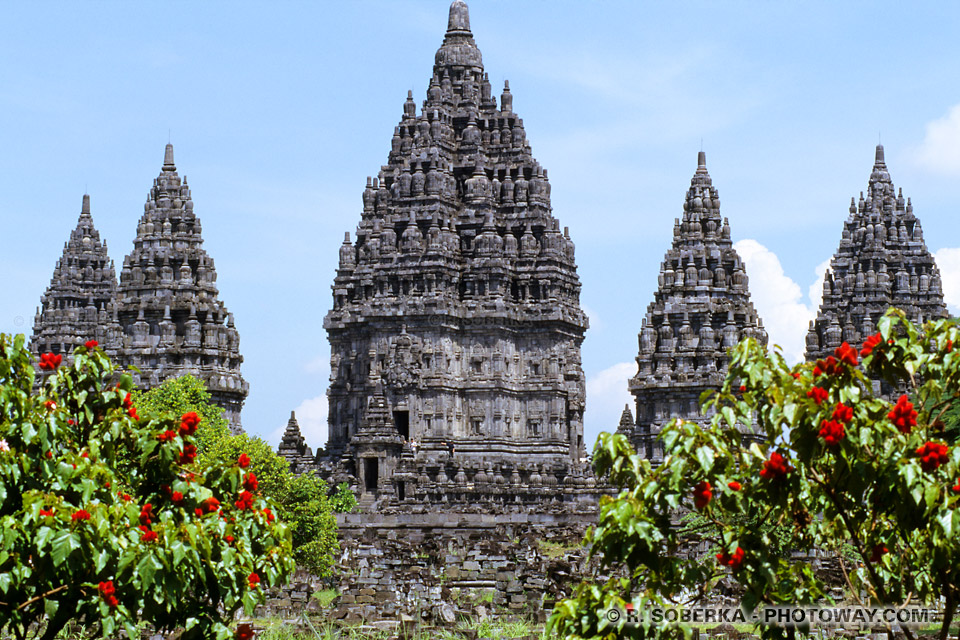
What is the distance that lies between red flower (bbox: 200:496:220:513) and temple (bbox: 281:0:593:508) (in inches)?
2473

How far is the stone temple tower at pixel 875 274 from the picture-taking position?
3954 inches

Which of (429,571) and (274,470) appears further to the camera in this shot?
(274,470)

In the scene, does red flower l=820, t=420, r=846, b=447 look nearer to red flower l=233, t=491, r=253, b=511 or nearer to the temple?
red flower l=233, t=491, r=253, b=511

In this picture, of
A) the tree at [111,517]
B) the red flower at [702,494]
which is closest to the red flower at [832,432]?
the red flower at [702,494]

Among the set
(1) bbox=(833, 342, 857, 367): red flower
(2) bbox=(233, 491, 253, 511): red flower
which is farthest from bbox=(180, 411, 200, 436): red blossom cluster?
(1) bbox=(833, 342, 857, 367): red flower

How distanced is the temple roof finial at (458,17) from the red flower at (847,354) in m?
81.2

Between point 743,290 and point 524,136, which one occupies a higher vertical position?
point 524,136

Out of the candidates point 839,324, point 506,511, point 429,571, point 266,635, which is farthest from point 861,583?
point 839,324

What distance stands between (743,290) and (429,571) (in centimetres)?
4506

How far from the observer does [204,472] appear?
22906 mm

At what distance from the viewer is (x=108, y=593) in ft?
64.1

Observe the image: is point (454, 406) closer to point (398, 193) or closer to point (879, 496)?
point (398, 193)

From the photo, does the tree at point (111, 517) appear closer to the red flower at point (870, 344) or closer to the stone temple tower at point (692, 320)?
the red flower at point (870, 344)

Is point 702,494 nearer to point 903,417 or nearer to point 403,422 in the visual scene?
point 903,417
